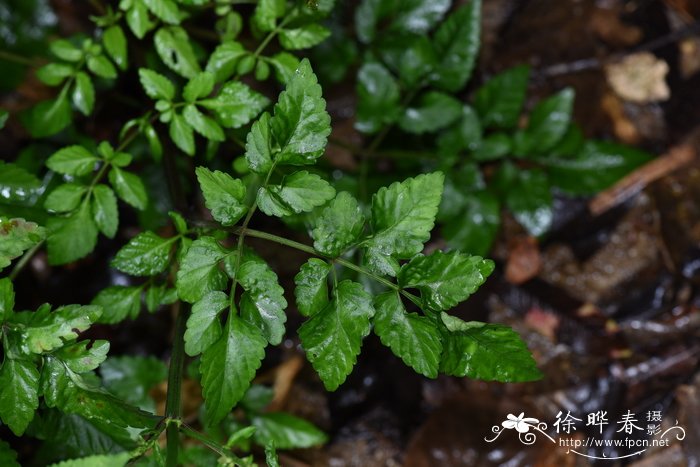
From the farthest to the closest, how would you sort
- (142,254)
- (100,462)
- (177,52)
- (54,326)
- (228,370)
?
(177,52) < (142,254) < (54,326) < (228,370) < (100,462)

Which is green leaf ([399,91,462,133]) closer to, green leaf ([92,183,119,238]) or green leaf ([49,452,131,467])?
green leaf ([92,183,119,238])

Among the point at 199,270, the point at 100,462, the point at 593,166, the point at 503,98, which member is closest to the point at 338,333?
the point at 199,270

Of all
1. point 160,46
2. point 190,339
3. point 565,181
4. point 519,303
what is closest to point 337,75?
point 160,46

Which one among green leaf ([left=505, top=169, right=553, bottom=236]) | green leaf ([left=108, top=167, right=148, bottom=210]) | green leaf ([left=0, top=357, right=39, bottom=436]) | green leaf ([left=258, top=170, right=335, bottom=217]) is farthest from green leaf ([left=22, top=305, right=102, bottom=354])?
green leaf ([left=505, top=169, right=553, bottom=236])

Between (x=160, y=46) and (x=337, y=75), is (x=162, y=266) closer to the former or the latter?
(x=160, y=46)

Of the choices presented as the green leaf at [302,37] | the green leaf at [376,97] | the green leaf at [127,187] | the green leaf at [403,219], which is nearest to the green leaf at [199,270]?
the green leaf at [403,219]

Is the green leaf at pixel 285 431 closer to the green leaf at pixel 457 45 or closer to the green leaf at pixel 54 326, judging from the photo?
the green leaf at pixel 54 326

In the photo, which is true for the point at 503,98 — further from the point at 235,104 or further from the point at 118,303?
the point at 118,303
